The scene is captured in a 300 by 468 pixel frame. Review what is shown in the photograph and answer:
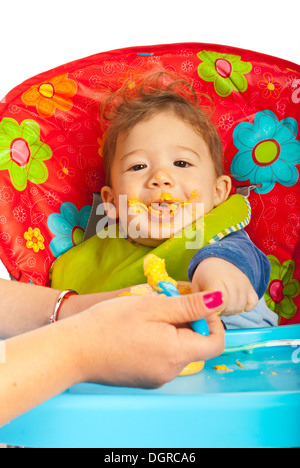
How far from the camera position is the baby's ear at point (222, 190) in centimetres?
128

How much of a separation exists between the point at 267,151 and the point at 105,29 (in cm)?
71

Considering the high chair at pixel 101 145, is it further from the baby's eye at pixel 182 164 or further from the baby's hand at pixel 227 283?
the baby's hand at pixel 227 283

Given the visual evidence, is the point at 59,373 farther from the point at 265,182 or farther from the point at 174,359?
the point at 265,182

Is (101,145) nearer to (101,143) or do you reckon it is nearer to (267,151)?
(101,143)

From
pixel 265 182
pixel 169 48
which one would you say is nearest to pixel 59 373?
pixel 265 182

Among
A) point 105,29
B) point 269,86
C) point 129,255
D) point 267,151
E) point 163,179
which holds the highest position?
point 105,29

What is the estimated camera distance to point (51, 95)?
1.38 m

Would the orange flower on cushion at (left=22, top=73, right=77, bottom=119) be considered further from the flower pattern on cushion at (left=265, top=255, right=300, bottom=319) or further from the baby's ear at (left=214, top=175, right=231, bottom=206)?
the flower pattern on cushion at (left=265, top=255, right=300, bottom=319)

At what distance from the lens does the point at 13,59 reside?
5.69ft

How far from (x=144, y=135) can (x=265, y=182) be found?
1.02ft

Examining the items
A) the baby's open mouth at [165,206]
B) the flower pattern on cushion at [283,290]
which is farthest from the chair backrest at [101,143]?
the baby's open mouth at [165,206]

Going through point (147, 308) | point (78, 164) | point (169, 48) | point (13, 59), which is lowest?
point (147, 308)

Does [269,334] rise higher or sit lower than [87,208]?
A: lower

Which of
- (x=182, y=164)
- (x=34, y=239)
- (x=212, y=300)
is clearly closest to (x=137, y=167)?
(x=182, y=164)
